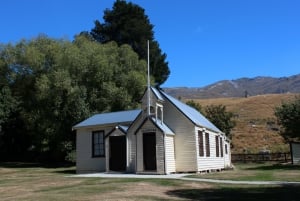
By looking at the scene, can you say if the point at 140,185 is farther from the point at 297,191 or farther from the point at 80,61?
the point at 80,61

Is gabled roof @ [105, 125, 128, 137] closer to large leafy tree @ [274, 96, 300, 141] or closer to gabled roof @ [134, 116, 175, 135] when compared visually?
gabled roof @ [134, 116, 175, 135]

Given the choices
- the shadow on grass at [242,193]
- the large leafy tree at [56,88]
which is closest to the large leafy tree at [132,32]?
the large leafy tree at [56,88]

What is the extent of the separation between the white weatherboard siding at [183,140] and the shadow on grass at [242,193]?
1021 cm

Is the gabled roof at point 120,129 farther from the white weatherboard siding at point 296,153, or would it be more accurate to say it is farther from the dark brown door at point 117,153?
the white weatherboard siding at point 296,153

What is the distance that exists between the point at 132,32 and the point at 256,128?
41322 mm

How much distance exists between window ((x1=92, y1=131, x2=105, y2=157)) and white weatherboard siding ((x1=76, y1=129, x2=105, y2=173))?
258 mm

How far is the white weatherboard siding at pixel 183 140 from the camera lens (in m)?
28.1

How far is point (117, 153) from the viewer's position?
29781mm

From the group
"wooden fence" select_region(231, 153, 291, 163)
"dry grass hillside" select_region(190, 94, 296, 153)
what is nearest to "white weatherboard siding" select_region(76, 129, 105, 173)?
"wooden fence" select_region(231, 153, 291, 163)

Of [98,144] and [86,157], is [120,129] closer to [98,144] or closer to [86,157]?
[98,144]

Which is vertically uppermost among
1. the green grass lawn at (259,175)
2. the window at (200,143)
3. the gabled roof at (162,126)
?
the gabled roof at (162,126)

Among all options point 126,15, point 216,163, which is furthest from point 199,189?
point 126,15

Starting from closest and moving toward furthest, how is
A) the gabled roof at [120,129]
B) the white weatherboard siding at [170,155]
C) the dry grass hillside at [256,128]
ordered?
the white weatherboard siding at [170,155] < the gabled roof at [120,129] < the dry grass hillside at [256,128]

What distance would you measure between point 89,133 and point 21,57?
672 inches
